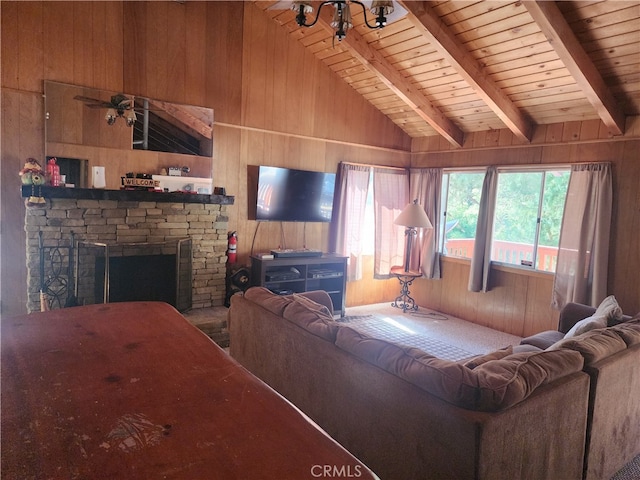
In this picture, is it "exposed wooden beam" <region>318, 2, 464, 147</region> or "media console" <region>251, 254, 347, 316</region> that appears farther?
"media console" <region>251, 254, 347, 316</region>

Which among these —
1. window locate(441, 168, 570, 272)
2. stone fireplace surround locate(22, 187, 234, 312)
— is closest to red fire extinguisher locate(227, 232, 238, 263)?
stone fireplace surround locate(22, 187, 234, 312)

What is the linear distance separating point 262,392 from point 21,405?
496mm

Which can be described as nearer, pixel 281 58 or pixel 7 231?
pixel 7 231

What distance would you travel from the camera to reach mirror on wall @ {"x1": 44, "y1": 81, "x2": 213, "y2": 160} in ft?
12.4

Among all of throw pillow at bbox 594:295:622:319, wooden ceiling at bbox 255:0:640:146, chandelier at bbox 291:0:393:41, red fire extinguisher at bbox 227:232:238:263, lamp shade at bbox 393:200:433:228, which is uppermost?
wooden ceiling at bbox 255:0:640:146

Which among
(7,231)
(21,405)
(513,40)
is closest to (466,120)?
(513,40)

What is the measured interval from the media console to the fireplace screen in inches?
32.1

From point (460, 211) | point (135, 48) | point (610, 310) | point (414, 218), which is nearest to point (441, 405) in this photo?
point (610, 310)

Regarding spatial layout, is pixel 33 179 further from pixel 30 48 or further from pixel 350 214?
pixel 350 214

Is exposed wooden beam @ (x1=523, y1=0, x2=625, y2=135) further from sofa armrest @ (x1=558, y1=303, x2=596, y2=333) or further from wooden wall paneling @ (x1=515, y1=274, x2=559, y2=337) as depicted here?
sofa armrest @ (x1=558, y1=303, x2=596, y2=333)

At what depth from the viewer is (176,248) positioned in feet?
14.3

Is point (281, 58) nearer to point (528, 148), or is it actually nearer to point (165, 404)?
point (528, 148)

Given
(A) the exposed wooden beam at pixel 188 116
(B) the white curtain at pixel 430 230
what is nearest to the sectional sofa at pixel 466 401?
(A) the exposed wooden beam at pixel 188 116

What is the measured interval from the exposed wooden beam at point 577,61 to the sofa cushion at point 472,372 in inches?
100
